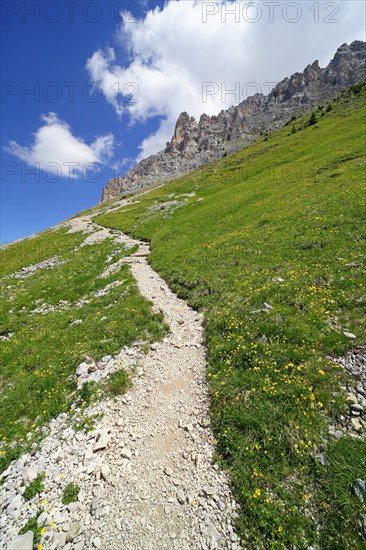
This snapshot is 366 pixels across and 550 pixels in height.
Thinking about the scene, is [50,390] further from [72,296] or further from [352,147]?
[352,147]

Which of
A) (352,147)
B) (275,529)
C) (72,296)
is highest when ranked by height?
(352,147)

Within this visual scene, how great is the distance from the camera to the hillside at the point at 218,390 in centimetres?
633

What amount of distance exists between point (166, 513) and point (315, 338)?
8006 mm

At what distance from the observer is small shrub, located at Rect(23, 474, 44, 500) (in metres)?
7.27

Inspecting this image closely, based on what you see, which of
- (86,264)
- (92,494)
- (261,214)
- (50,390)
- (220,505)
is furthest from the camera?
(261,214)

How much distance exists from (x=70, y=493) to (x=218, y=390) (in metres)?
5.62

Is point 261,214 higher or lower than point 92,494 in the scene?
higher

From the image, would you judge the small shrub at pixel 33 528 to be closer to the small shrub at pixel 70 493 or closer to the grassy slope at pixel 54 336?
the small shrub at pixel 70 493

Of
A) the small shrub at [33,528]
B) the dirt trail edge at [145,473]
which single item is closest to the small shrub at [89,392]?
the dirt trail edge at [145,473]

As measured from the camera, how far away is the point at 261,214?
103ft

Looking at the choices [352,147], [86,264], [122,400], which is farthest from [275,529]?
[352,147]

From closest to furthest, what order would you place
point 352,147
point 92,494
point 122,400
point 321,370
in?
point 92,494 < point 321,370 < point 122,400 < point 352,147

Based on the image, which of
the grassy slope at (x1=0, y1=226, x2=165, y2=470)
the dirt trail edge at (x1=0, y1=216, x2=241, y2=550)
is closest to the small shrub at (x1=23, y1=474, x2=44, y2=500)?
the dirt trail edge at (x1=0, y1=216, x2=241, y2=550)

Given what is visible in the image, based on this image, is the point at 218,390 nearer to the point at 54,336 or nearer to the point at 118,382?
the point at 118,382
